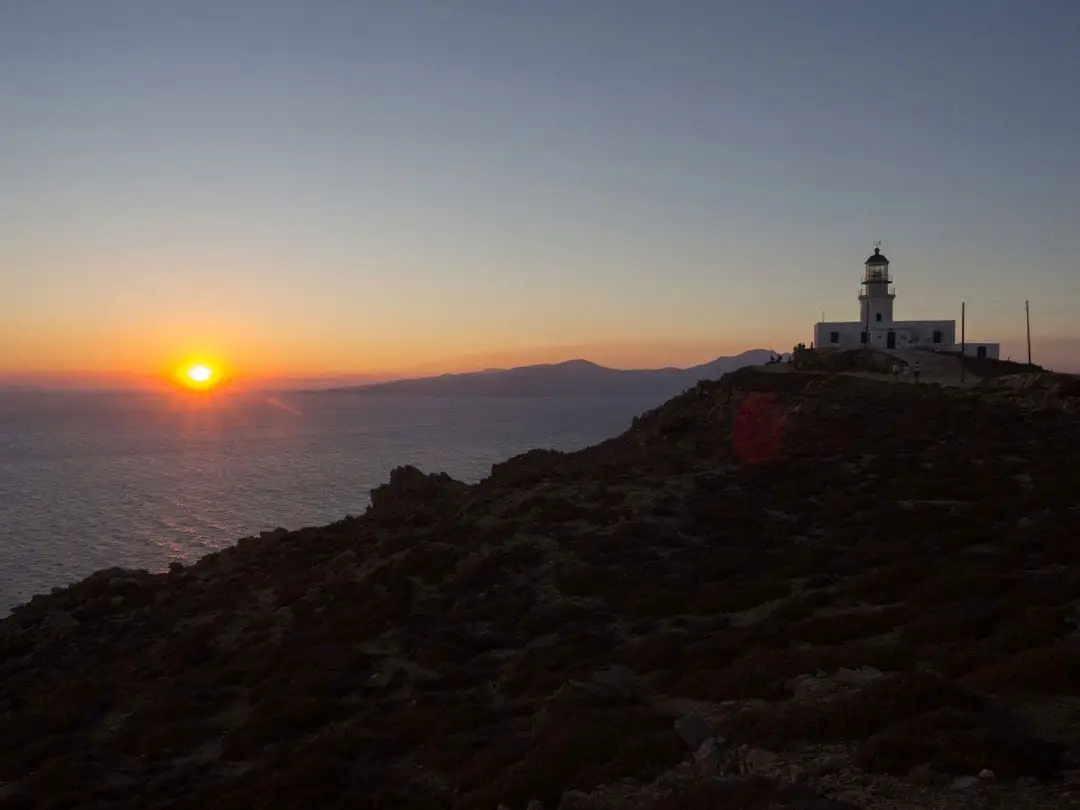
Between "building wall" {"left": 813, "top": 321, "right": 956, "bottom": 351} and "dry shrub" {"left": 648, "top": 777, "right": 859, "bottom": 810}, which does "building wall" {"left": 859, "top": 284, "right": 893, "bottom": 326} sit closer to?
"building wall" {"left": 813, "top": 321, "right": 956, "bottom": 351}

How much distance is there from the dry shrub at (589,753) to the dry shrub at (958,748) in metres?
2.68

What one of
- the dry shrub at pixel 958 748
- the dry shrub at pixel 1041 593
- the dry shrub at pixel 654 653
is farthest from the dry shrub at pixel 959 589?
the dry shrub at pixel 958 748

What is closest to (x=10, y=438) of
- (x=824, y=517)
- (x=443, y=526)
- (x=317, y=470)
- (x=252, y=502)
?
(x=317, y=470)

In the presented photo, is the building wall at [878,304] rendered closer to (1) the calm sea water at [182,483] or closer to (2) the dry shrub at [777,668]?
(1) the calm sea water at [182,483]

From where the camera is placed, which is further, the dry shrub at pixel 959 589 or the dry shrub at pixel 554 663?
the dry shrub at pixel 959 589

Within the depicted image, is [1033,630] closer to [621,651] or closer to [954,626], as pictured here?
[954,626]

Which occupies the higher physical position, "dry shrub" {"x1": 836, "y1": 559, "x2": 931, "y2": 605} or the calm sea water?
"dry shrub" {"x1": 836, "y1": 559, "x2": 931, "y2": 605}

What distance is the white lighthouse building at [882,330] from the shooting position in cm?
6638

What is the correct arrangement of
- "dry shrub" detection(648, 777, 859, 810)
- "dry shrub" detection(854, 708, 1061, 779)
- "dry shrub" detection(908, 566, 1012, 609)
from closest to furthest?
1. "dry shrub" detection(648, 777, 859, 810)
2. "dry shrub" detection(854, 708, 1061, 779)
3. "dry shrub" detection(908, 566, 1012, 609)

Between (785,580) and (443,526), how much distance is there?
13885 mm

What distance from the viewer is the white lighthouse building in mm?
66375

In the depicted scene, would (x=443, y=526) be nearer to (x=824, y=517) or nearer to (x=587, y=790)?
(x=824, y=517)

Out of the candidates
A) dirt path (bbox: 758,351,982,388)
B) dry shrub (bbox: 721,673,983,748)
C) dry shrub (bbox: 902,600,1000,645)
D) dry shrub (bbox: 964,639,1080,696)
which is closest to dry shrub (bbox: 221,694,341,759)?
dry shrub (bbox: 721,673,983,748)

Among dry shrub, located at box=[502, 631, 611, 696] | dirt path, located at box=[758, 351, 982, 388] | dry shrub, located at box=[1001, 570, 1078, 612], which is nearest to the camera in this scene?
dry shrub, located at box=[1001, 570, 1078, 612]
